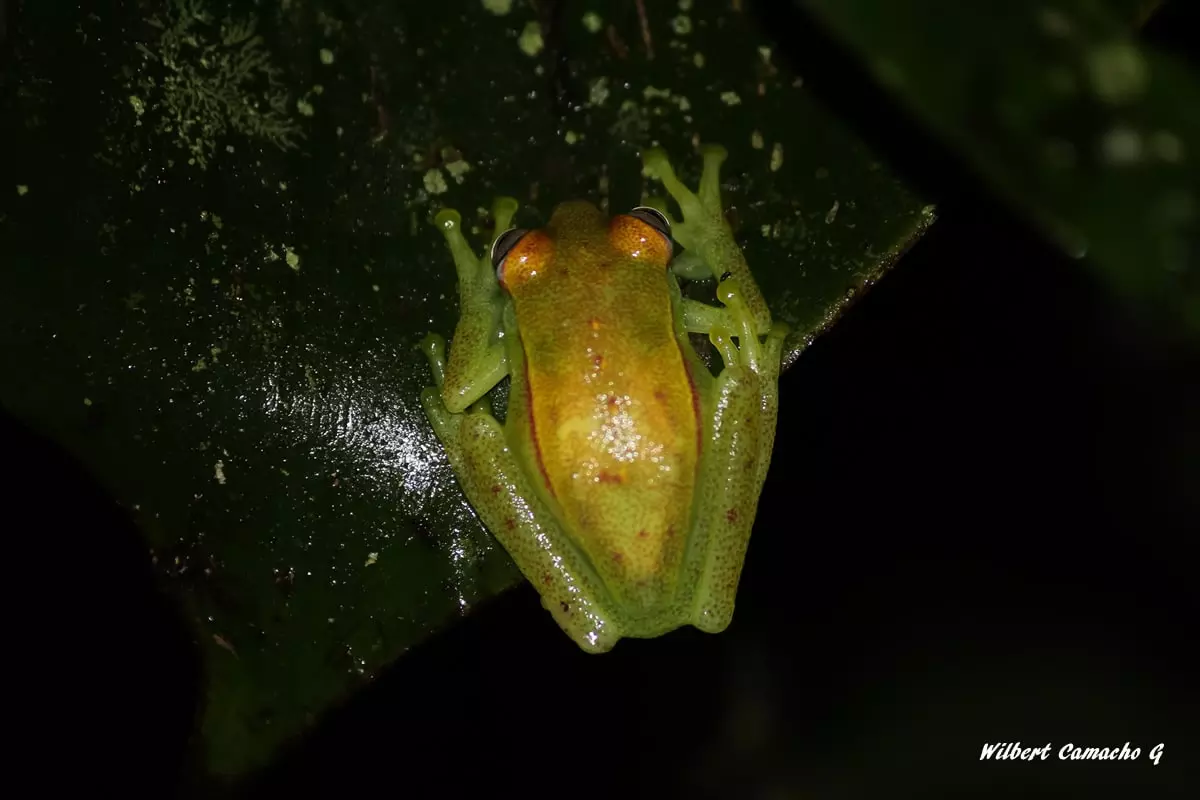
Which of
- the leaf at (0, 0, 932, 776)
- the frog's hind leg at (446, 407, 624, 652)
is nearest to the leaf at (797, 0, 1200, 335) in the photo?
the leaf at (0, 0, 932, 776)

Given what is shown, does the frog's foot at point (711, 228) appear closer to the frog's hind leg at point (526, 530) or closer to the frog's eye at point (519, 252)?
the frog's eye at point (519, 252)

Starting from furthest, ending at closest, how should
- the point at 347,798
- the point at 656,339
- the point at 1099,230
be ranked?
the point at 347,798 < the point at 656,339 < the point at 1099,230

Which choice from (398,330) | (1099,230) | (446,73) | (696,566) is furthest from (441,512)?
(1099,230)

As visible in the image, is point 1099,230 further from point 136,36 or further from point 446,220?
point 136,36

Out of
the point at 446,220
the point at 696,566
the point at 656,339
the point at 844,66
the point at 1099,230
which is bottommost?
the point at 696,566

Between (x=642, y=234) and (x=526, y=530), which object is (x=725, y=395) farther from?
(x=526, y=530)

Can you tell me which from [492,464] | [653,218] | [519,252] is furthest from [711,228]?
[492,464]

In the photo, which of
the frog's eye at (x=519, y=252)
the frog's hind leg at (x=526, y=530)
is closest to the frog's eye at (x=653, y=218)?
the frog's eye at (x=519, y=252)
